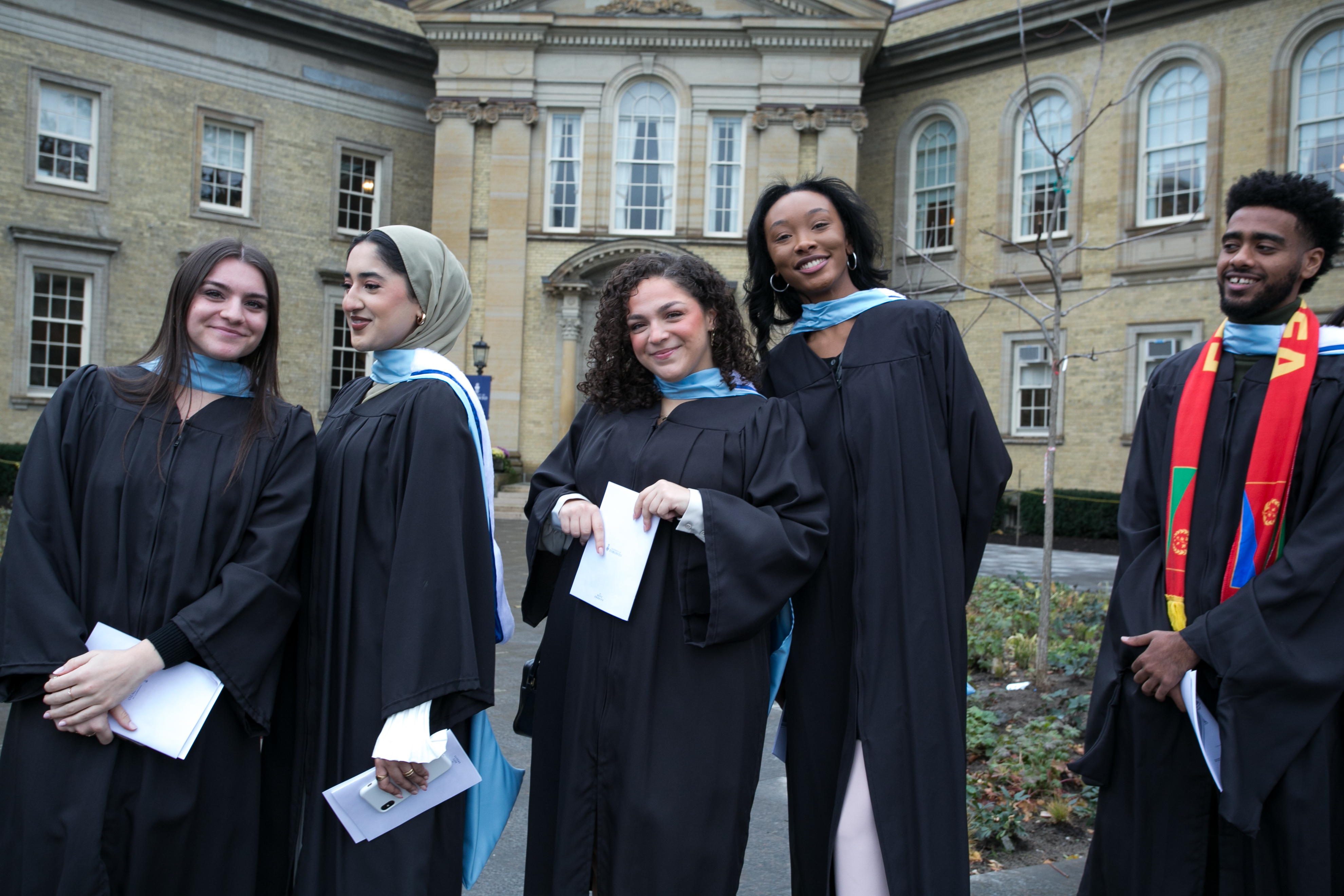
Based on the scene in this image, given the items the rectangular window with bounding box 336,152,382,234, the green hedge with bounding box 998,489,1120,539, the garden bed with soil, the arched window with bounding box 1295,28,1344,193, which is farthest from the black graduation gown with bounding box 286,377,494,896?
the rectangular window with bounding box 336,152,382,234

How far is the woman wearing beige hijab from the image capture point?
2.39 m

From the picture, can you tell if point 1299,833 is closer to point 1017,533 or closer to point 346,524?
point 346,524

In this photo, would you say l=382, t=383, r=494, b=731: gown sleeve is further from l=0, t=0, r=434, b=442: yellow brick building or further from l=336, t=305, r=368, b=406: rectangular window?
l=336, t=305, r=368, b=406: rectangular window

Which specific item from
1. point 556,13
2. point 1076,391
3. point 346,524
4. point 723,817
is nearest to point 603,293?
point 346,524

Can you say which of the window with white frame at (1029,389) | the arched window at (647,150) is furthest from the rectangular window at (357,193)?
the window with white frame at (1029,389)

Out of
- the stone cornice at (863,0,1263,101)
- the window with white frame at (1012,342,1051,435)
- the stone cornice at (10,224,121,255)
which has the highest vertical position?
the stone cornice at (863,0,1263,101)

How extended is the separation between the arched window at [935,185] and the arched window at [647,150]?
5.98 meters

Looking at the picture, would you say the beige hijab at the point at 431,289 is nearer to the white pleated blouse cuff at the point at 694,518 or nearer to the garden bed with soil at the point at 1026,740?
the white pleated blouse cuff at the point at 694,518

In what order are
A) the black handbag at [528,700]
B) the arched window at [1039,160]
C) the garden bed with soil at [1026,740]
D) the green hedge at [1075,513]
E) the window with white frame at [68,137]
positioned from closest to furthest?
the black handbag at [528,700], the garden bed with soil at [1026,740], the green hedge at [1075,513], the window with white frame at [68,137], the arched window at [1039,160]

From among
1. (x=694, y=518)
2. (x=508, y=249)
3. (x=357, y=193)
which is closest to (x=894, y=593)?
(x=694, y=518)

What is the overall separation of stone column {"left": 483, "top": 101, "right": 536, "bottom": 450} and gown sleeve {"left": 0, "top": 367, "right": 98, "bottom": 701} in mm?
19438

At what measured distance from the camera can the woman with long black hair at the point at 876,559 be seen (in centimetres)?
254

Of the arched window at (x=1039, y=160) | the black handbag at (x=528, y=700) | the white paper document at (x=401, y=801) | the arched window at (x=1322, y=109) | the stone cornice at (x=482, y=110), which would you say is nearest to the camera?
the white paper document at (x=401, y=801)

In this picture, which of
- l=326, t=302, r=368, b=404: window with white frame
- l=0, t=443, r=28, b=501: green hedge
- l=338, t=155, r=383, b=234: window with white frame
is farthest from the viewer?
l=326, t=302, r=368, b=404: window with white frame
